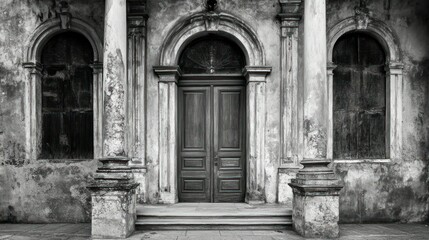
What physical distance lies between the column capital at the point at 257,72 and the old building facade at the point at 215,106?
3 cm

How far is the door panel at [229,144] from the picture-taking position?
9.05m

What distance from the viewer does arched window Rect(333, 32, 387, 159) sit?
8.95 m

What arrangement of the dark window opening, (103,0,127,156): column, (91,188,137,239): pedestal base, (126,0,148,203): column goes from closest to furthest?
(91,188,137,239): pedestal base, (103,0,127,156): column, (126,0,148,203): column, the dark window opening

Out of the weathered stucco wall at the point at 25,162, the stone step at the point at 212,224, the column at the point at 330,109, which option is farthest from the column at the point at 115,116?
the column at the point at 330,109

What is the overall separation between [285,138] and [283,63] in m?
1.69

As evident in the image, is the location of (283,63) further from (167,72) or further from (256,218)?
(256,218)

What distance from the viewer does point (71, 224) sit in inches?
327

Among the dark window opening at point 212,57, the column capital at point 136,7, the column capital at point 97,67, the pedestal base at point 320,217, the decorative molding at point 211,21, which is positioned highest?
the column capital at point 136,7

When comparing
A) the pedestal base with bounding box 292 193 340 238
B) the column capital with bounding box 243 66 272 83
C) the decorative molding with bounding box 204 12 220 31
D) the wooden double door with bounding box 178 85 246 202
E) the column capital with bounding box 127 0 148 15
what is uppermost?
the column capital with bounding box 127 0 148 15

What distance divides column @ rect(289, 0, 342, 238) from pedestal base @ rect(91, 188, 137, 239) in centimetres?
311

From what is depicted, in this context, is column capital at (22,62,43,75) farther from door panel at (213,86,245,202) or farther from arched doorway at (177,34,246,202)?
door panel at (213,86,245,202)

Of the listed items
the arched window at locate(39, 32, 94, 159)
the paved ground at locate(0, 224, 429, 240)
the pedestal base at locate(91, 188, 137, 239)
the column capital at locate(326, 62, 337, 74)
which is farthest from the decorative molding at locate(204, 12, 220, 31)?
the paved ground at locate(0, 224, 429, 240)

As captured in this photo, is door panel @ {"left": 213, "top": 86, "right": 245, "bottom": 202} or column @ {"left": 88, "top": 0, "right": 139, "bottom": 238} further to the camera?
door panel @ {"left": 213, "top": 86, "right": 245, "bottom": 202}

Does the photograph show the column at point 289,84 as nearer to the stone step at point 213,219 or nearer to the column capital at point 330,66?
the column capital at point 330,66
